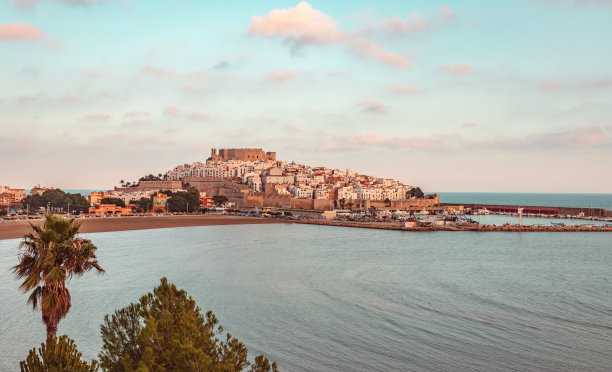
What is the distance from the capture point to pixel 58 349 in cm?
794

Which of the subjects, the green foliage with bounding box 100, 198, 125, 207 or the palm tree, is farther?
the green foliage with bounding box 100, 198, 125, 207

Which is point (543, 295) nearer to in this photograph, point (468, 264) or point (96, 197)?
point (468, 264)

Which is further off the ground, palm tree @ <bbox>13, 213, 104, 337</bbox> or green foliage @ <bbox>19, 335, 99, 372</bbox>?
palm tree @ <bbox>13, 213, 104, 337</bbox>

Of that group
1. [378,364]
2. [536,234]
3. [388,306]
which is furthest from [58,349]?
[536,234]

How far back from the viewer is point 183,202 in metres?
90.6

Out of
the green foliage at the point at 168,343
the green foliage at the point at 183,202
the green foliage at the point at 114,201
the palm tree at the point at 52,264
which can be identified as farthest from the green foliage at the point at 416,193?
the palm tree at the point at 52,264

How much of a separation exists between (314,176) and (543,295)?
109553 millimetres

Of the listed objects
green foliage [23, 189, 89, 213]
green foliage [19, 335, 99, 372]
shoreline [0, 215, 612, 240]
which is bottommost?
shoreline [0, 215, 612, 240]

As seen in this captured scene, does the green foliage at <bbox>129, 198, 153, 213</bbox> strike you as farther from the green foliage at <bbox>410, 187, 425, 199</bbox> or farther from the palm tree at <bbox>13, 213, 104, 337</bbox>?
the palm tree at <bbox>13, 213, 104, 337</bbox>

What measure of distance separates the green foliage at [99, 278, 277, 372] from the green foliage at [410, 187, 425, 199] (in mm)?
112034

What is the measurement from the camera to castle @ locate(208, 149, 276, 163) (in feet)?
491

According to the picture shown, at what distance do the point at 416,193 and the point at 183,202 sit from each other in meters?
55.1

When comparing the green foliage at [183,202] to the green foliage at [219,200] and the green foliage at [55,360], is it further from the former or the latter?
the green foliage at [55,360]

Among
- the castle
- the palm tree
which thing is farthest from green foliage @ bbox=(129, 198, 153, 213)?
the palm tree
